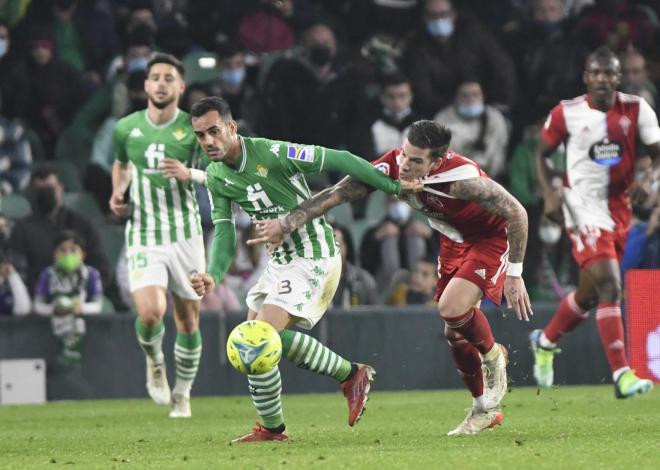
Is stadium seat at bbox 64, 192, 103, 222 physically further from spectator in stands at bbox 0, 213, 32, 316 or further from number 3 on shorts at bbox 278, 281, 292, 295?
number 3 on shorts at bbox 278, 281, 292, 295

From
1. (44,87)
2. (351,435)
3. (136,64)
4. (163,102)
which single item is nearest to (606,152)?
(163,102)

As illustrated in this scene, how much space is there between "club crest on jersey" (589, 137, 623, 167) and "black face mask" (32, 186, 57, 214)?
599cm

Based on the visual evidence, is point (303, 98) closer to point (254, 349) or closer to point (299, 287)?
point (299, 287)

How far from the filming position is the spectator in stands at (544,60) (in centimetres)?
1758

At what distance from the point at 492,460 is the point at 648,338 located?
6.94 meters

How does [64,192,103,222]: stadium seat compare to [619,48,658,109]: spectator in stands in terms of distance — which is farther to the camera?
[619,48,658,109]: spectator in stands

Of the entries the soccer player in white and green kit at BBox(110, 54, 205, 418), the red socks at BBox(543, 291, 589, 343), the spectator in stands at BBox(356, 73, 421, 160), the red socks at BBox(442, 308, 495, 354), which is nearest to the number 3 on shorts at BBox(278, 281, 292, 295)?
the red socks at BBox(442, 308, 495, 354)

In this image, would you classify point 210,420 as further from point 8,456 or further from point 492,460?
point 492,460

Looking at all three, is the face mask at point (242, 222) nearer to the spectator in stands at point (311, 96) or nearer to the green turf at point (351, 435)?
the spectator in stands at point (311, 96)

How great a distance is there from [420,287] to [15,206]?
419cm

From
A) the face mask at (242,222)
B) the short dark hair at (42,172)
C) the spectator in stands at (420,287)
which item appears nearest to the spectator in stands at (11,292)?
the short dark hair at (42,172)

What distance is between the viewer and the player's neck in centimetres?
1177

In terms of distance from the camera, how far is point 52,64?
1673cm

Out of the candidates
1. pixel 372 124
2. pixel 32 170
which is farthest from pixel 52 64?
pixel 372 124
